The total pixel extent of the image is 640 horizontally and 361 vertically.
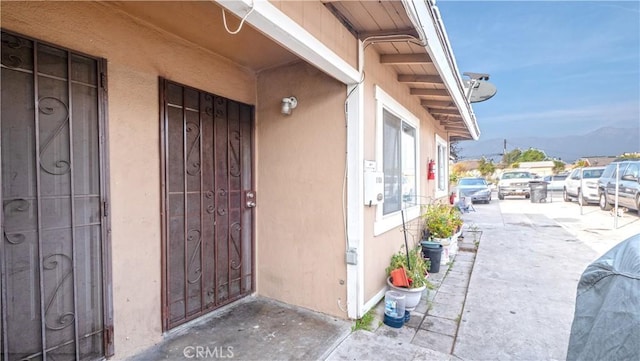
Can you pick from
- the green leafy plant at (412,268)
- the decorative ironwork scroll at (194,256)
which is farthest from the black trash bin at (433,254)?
the decorative ironwork scroll at (194,256)

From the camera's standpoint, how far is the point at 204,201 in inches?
117

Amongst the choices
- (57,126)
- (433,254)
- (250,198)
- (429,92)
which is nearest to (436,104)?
(429,92)

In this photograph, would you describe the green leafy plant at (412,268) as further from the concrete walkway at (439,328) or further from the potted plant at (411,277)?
the concrete walkway at (439,328)

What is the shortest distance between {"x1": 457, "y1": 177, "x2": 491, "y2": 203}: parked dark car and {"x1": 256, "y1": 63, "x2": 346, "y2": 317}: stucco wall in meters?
12.7

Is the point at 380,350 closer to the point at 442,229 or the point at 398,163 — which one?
the point at 398,163

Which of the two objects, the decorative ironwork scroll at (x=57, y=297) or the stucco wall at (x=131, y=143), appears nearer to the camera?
the decorative ironwork scroll at (x=57, y=297)

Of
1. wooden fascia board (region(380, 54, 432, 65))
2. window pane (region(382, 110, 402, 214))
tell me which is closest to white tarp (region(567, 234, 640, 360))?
window pane (region(382, 110, 402, 214))

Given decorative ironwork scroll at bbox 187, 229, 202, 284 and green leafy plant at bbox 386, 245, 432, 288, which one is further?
green leafy plant at bbox 386, 245, 432, 288

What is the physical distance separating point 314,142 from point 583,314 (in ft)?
7.92

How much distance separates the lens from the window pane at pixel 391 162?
376cm

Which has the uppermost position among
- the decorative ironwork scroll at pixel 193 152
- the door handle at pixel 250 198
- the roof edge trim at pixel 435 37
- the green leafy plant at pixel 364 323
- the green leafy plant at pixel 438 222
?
the roof edge trim at pixel 435 37

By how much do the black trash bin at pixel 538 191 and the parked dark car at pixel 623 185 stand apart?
325 cm

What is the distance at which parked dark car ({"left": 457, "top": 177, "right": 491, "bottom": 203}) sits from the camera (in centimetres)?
1434

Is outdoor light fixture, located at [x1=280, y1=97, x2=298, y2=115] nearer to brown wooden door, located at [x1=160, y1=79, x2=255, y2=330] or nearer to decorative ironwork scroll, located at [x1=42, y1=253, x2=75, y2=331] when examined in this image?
brown wooden door, located at [x1=160, y1=79, x2=255, y2=330]
